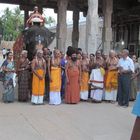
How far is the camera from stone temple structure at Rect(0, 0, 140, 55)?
21078 millimetres

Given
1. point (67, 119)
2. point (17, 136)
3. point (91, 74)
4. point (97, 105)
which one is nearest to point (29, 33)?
point (91, 74)

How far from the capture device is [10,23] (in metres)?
96.5

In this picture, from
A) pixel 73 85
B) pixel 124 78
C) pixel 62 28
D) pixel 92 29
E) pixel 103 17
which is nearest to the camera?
pixel 124 78

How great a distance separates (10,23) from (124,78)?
8543cm

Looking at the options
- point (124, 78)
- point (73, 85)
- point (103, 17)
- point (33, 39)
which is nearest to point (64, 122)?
point (73, 85)

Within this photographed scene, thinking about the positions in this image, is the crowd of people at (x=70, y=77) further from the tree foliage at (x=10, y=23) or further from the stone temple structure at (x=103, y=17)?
the tree foliage at (x=10, y=23)

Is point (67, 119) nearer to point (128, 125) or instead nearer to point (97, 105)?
point (128, 125)

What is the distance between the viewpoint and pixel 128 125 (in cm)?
986

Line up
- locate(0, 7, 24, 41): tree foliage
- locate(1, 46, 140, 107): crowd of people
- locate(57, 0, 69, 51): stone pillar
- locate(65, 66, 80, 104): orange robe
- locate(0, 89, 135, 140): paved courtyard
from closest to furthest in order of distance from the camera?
locate(0, 89, 135, 140): paved courtyard < locate(1, 46, 140, 107): crowd of people < locate(65, 66, 80, 104): orange robe < locate(57, 0, 69, 51): stone pillar < locate(0, 7, 24, 41): tree foliage

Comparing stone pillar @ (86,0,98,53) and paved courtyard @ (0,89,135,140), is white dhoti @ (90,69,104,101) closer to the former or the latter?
paved courtyard @ (0,89,135,140)

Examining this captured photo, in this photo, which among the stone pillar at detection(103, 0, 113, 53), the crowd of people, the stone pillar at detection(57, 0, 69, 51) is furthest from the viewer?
the stone pillar at detection(103, 0, 113, 53)

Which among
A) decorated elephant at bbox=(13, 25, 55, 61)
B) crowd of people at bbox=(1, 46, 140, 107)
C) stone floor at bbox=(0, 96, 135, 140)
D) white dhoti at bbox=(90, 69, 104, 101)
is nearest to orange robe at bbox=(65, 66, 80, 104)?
crowd of people at bbox=(1, 46, 140, 107)

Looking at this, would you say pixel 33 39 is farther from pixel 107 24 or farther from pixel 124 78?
pixel 107 24

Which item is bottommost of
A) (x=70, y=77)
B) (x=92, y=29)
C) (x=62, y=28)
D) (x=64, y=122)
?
(x=64, y=122)
